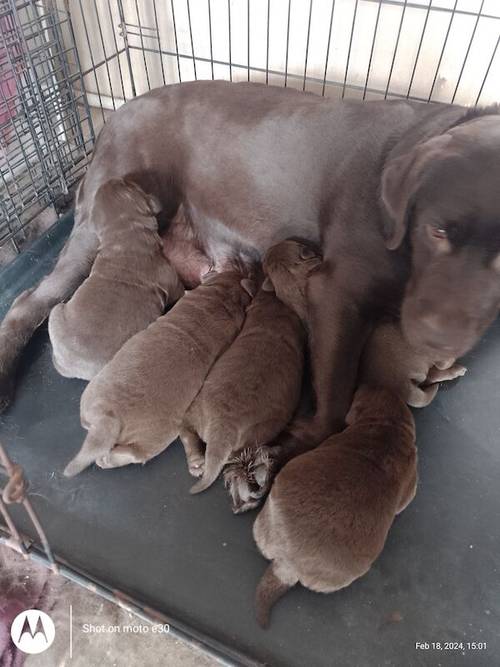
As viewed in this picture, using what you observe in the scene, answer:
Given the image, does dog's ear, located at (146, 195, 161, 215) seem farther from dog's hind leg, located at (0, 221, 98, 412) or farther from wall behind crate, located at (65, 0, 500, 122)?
wall behind crate, located at (65, 0, 500, 122)

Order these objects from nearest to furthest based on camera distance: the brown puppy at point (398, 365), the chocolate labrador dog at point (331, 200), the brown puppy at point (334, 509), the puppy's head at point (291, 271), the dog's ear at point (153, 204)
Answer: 1. the brown puppy at point (334, 509)
2. the chocolate labrador dog at point (331, 200)
3. the brown puppy at point (398, 365)
4. the puppy's head at point (291, 271)
5. the dog's ear at point (153, 204)

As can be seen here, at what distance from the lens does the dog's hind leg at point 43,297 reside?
1854mm

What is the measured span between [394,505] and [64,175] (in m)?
1.93

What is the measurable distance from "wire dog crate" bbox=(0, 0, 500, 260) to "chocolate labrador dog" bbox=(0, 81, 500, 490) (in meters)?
0.37

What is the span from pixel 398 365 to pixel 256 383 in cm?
44

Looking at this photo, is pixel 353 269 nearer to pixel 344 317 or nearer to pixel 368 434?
pixel 344 317

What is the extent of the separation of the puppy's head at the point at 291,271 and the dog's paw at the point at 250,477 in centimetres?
47

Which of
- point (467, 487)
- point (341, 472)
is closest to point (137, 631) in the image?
point (341, 472)

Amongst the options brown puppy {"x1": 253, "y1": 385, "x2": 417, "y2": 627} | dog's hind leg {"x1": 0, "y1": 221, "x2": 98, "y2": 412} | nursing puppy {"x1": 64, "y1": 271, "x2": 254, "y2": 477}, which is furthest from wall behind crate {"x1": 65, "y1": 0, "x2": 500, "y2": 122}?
brown puppy {"x1": 253, "y1": 385, "x2": 417, "y2": 627}

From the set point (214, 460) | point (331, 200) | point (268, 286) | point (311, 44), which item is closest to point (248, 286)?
point (268, 286)

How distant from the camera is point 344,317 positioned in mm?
1684

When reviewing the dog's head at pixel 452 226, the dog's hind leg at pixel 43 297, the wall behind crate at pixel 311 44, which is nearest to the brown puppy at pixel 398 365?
the dog's head at pixel 452 226

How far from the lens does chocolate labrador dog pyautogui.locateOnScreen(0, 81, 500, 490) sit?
4.33 ft

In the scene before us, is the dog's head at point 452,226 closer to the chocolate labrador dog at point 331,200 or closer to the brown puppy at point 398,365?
the chocolate labrador dog at point 331,200
